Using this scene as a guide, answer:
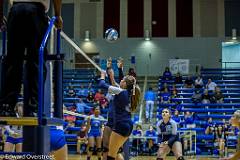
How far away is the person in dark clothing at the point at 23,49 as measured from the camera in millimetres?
4555

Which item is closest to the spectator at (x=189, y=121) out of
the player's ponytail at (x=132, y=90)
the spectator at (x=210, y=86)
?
the spectator at (x=210, y=86)

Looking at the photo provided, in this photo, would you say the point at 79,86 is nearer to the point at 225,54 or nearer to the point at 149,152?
the point at 149,152

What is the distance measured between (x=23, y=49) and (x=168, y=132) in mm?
6382

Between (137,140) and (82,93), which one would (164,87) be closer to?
(82,93)

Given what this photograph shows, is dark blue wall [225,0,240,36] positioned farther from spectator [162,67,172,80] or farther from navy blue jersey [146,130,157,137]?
navy blue jersey [146,130,157,137]

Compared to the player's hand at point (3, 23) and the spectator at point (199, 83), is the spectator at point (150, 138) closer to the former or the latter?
the spectator at point (199, 83)

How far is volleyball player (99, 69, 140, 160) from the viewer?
830cm

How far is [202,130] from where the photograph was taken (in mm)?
21062

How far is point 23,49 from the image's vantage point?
4668 millimetres

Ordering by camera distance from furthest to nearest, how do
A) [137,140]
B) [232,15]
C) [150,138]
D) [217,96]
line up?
[232,15]
[217,96]
[137,140]
[150,138]

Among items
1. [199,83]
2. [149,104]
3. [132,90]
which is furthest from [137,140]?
[132,90]

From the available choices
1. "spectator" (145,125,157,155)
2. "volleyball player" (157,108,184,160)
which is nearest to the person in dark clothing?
"volleyball player" (157,108,184,160)

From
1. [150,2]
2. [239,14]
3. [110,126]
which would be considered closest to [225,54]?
[239,14]

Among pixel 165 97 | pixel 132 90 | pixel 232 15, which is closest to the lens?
pixel 132 90
